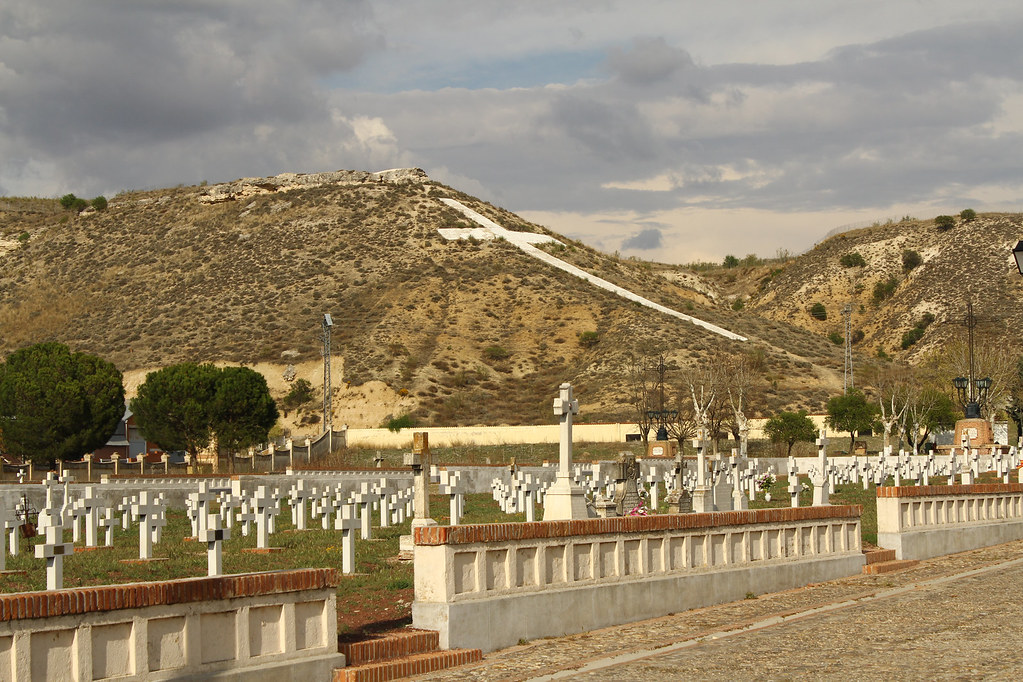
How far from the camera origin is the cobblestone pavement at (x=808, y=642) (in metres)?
9.76

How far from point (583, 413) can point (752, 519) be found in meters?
51.0

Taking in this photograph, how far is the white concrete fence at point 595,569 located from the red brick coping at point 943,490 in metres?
3.15

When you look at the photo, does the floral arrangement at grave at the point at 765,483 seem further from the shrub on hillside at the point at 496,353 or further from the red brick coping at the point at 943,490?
the shrub on hillside at the point at 496,353

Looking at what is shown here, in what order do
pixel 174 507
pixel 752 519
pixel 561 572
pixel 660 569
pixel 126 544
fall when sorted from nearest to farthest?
pixel 561 572, pixel 660 569, pixel 752 519, pixel 126 544, pixel 174 507

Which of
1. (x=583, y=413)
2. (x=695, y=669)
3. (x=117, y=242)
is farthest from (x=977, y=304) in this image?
(x=695, y=669)

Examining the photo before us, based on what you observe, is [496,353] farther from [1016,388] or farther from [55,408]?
[55,408]

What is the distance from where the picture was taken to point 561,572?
11.6 meters

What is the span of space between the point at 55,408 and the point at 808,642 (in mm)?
43872

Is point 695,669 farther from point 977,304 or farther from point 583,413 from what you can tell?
point 977,304

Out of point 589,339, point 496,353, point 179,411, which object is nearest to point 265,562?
point 179,411

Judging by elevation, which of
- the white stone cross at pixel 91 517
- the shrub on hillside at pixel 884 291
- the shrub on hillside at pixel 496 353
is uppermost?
the shrub on hillside at pixel 884 291

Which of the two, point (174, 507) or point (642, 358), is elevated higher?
point (642, 358)

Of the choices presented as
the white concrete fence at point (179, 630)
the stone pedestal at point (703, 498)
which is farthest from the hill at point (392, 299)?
the white concrete fence at point (179, 630)

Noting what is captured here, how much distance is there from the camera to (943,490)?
20.4 meters
